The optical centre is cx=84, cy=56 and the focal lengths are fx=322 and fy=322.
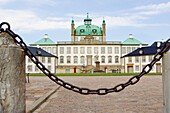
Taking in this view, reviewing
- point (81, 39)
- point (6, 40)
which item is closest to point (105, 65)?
point (81, 39)

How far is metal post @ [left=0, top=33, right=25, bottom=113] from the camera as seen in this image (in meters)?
3.66

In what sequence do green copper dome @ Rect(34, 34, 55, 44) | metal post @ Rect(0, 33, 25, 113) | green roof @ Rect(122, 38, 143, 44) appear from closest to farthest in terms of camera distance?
metal post @ Rect(0, 33, 25, 113) → green copper dome @ Rect(34, 34, 55, 44) → green roof @ Rect(122, 38, 143, 44)

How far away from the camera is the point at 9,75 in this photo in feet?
12.1

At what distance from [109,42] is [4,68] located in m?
90.4

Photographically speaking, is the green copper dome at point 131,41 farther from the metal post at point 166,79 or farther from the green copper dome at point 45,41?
the metal post at point 166,79

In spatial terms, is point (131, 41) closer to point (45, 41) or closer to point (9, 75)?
point (45, 41)

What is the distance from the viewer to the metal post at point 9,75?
12.0 ft

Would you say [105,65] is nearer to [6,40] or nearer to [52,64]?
[52,64]

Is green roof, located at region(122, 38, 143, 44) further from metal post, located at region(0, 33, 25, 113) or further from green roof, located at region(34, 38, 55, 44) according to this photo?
metal post, located at region(0, 33, 25, 113)

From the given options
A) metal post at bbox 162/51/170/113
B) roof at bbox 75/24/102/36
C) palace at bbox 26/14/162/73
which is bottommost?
metal post at bbox 162/51/170/113

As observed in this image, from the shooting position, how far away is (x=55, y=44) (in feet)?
301

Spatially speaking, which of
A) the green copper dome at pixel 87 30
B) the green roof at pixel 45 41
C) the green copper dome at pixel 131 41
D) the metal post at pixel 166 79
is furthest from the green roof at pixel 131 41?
the metal post at pixel 166 79

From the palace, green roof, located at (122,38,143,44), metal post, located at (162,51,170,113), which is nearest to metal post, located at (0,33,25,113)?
metal post, located at (162,51,170,113)

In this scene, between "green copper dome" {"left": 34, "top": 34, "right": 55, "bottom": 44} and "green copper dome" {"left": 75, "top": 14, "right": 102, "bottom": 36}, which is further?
"green copper dome" {"left": 75, "top": 14, "right": 102, "bottom": 36}
